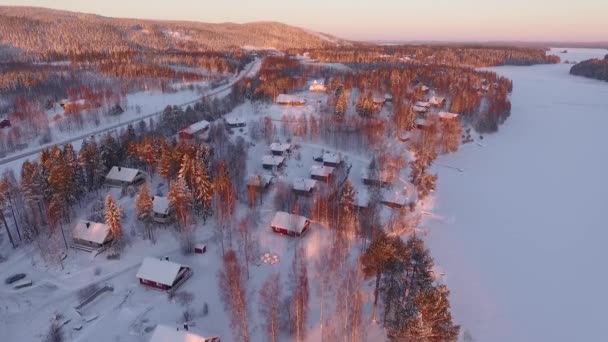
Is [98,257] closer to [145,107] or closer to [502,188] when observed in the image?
[502,188]

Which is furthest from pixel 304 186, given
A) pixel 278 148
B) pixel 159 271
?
pixel 159 271

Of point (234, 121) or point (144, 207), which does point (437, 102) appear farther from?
point (144, 207)

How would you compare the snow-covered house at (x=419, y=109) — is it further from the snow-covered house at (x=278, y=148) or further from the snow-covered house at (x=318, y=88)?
the snow-covered house at (x=278, y=148)

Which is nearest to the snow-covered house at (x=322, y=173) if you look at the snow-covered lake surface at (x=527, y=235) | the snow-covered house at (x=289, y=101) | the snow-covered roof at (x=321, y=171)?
the snow-covered roof at (x=321, y=171)

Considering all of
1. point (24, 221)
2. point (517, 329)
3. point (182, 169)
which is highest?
point (182, 169)

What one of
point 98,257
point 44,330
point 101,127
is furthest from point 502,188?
point 101,127

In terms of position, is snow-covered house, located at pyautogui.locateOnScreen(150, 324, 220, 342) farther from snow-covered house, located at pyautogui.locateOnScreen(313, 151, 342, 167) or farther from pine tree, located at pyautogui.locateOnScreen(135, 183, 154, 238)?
snow-covered house, located at pyautogui.locateOnScreen(313, 151, 342, 167)
